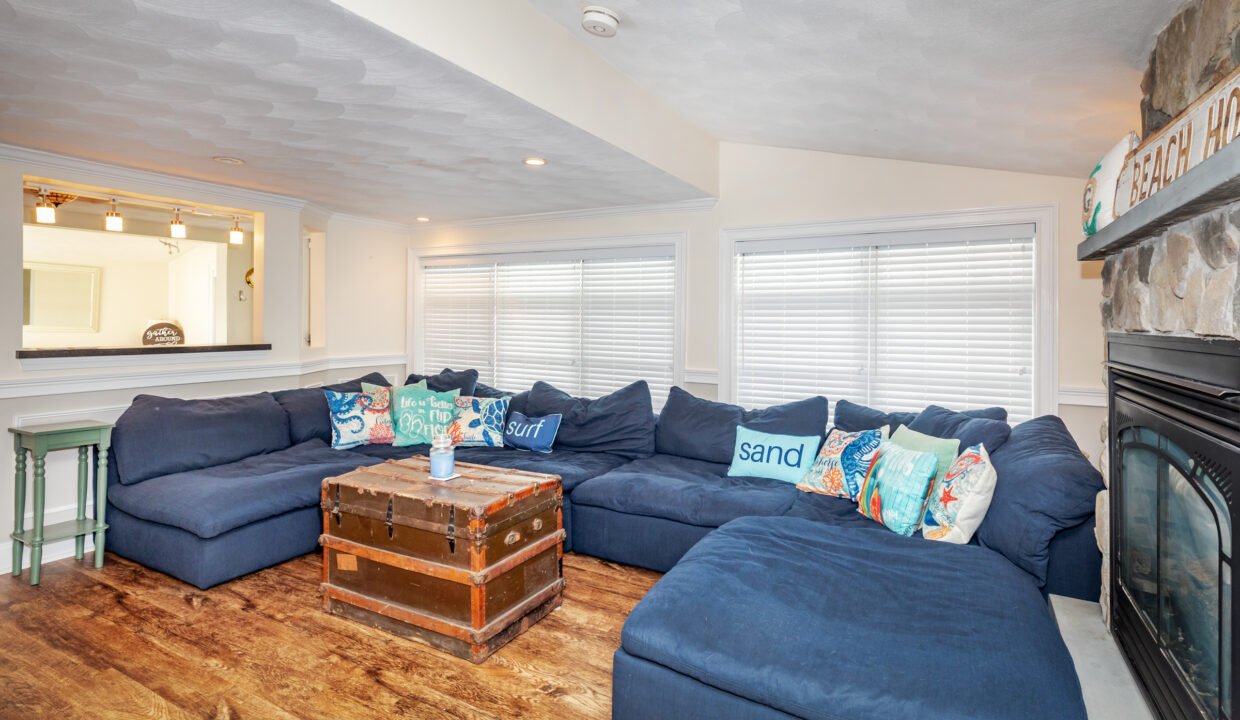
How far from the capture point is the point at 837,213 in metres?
4.20

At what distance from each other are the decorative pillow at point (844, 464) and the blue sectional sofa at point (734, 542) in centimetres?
9

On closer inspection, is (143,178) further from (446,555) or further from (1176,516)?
(1176,516)

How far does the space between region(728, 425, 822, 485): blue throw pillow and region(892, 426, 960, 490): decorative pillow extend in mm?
543

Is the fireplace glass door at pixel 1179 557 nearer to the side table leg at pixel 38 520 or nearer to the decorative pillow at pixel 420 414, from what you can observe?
the decorative pillow at pixel 420 414

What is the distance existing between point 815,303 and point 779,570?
250 centimetres

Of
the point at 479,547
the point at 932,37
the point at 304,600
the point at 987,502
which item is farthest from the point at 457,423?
the point at 932,37

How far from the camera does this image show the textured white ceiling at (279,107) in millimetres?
1930

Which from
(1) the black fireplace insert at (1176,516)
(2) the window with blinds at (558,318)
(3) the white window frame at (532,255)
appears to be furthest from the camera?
(2) the window with blinds at (558,318)

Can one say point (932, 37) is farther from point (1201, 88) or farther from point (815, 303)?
point (815, 303)

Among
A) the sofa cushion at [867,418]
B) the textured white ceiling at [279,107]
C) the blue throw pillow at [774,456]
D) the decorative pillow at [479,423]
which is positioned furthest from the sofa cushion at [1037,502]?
the decorative pillow at [479,423]

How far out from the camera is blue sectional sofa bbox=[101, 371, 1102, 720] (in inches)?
66.1

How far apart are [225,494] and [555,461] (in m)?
1.79

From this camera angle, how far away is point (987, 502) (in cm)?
260

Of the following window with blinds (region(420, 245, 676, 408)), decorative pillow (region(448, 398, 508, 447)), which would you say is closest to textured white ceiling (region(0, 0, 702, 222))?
window with blinds (region(420, 245, 676, 408))
